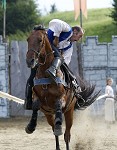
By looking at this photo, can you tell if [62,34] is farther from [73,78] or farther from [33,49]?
[33,49]

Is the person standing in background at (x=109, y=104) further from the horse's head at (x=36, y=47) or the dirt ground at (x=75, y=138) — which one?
the horse's head at (x=36, y=47)

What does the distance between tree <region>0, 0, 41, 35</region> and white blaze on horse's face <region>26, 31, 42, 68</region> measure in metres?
31.3

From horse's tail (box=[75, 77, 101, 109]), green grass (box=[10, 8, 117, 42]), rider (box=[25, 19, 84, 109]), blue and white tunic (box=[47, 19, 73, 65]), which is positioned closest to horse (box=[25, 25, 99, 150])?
rider (box=[25, 19, 84, 109])

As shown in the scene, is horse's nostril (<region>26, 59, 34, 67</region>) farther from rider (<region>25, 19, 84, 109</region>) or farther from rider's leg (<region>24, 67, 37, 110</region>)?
rider's leg (<region>24, 67, 37, 110</region>)

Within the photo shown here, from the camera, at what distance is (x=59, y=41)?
8.93 m

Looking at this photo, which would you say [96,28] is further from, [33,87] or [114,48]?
[33,87]

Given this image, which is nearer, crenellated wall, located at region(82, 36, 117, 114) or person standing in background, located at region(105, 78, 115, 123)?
person standing in background, located at region(105, 78, 115, 123)

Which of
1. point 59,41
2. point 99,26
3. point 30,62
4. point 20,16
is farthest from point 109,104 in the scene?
point 99,26

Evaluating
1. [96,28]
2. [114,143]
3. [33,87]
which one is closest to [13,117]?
[114,143]

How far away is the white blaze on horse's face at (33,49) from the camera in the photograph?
7219mm

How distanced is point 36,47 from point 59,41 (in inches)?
58.1

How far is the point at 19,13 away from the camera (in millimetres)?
39594

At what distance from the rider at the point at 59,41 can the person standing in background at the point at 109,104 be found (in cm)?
679

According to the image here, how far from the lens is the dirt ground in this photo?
34.5 feet
